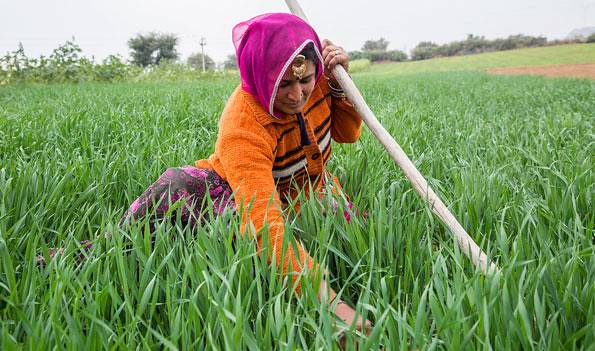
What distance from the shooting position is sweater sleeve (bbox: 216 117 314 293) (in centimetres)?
128

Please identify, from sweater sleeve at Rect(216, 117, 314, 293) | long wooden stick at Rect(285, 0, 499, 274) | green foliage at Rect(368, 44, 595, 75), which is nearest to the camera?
long wooden stick at Rect(285, 0, 499, 274)

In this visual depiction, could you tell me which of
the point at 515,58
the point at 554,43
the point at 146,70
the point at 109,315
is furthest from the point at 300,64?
the point at 554,43

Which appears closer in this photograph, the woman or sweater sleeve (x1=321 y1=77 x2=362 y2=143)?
the woman

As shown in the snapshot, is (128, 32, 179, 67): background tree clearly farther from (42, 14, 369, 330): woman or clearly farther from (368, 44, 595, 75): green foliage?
(42, 14, 369, 330): woman

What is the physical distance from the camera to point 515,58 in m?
34.7

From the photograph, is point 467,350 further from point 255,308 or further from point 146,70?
point 146,70

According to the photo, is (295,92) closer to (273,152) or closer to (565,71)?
(273,152)

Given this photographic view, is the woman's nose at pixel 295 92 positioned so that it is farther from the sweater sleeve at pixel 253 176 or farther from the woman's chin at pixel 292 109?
the sweater sleeve at pixel 253 176

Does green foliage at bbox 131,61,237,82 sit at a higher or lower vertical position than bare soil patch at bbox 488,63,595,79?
higher

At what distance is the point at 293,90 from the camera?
1.38m

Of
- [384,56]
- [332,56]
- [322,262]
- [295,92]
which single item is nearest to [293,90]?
[295,92]

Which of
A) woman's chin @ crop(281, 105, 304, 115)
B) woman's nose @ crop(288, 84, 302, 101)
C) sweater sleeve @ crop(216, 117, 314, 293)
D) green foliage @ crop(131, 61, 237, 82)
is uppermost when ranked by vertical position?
green foliage @ crop(131, 61, 237, 82)

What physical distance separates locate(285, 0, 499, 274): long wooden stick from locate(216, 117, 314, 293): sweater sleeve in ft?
1.06

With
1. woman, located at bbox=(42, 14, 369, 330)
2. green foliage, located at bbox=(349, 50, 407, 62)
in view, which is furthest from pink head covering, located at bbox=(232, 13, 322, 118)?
green foliage, located at bbox=(349, 50, 407, 62)
